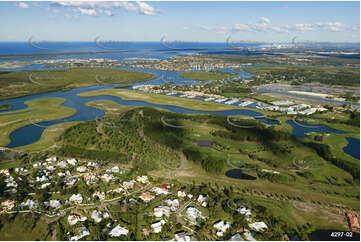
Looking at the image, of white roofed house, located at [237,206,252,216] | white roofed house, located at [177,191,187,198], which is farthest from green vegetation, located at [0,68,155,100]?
white roofed house, located at [237,206,252,216]

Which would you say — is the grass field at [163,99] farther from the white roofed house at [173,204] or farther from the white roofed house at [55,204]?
the white roofed house at [55,204]

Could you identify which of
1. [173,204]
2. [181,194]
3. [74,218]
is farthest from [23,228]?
[181,194]

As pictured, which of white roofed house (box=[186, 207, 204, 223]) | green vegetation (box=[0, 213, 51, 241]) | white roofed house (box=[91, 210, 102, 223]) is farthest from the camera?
white roofed house (box=[186, 207, 204, 223])

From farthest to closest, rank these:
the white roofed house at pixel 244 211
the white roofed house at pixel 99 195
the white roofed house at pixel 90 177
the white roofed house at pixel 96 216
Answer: the white roofed house at pixel 90 177 → the white roofed house at pixel 99 195 → the white roofed house at pixel 244 211 → the white roofed house at pixel 96 216

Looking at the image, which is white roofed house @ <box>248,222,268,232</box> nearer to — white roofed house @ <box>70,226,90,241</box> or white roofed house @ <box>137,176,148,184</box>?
white roofed house @ <box>137,176,148,184</box>

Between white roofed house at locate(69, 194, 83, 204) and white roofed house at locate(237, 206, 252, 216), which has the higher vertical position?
white roofed house at locate(69, 194, 83, 204)

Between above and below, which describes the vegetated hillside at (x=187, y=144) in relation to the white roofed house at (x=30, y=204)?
above

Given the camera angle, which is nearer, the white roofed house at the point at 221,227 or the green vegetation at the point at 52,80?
the white roofed house at the point at 221,227

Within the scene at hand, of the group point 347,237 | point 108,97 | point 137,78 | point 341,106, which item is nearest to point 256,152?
point 347,237

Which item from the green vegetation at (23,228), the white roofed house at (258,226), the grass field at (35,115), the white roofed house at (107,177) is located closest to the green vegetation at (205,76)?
the grass field at (35,115)

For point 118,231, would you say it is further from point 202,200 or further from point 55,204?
point 202,200
